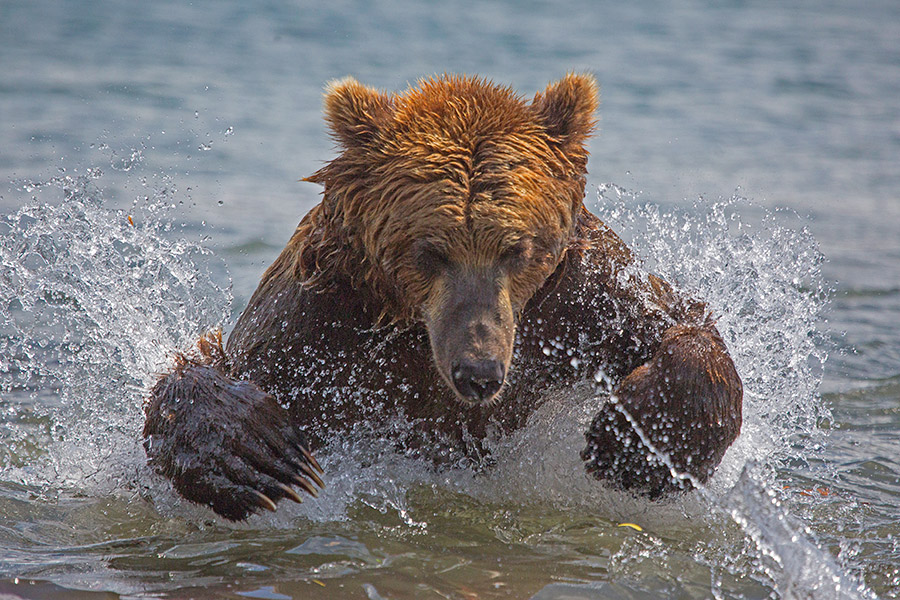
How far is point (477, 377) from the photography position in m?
3.35

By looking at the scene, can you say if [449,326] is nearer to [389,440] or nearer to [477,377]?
[477,377]

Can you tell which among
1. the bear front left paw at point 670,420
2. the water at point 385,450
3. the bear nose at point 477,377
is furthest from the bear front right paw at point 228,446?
the bear front left paw at point 670,420

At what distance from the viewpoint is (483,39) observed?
A: 56.9ft

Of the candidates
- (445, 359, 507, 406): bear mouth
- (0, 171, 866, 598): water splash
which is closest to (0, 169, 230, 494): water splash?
(0, 171, 866, 598): water splash

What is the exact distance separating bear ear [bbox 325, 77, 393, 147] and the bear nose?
0.96 meters

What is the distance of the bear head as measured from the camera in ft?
11.7

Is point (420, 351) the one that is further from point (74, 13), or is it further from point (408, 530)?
point (74, 13)

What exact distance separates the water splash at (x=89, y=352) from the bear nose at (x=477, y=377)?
179 cm

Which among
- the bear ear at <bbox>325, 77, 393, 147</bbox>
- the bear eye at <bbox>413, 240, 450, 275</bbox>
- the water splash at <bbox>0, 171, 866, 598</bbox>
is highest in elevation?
the bear ear at <bbox>325, 77, 393, 147</bbox>

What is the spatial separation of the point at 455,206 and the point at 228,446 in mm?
1184

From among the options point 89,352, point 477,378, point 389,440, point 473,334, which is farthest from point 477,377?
point 89,352

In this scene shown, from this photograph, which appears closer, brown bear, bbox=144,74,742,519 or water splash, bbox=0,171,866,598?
brown bear, bbox=144,74,742,519

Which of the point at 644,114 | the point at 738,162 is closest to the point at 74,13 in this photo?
the point at 644,114

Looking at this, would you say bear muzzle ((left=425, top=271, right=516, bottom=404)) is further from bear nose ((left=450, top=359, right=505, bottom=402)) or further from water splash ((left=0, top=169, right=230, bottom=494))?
water splash ((left=0, top=169, right=230, bottom=494))
